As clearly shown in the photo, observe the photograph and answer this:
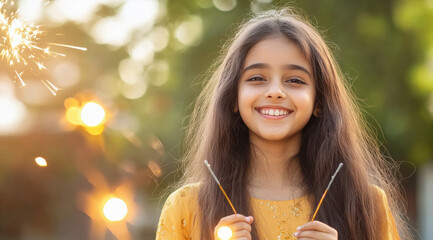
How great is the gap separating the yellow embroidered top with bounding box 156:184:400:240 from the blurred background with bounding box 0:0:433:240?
4.59m

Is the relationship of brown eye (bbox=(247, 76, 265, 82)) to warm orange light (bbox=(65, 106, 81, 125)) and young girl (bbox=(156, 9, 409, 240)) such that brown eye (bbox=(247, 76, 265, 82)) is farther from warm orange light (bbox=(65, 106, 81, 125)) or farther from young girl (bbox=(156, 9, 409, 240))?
warm orange light (bbox=(65, 106, 81, 125))

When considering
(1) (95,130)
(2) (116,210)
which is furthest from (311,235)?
(1) (95,130)

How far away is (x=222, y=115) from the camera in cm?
297

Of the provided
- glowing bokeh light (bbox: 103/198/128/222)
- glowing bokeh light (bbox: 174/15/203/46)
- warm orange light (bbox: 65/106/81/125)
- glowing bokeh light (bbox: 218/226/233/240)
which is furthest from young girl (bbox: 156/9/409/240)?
glowing bokeh light (bbox: 174/15/203/46)

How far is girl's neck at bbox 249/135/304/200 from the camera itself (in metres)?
2.83

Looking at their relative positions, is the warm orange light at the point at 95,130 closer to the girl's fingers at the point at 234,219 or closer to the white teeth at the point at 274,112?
the white teeth at the point at 274,112

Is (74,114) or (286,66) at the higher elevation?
(74,114)

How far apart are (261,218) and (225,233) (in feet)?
1.09

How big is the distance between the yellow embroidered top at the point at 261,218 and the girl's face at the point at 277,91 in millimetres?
242

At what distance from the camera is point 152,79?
341 inches

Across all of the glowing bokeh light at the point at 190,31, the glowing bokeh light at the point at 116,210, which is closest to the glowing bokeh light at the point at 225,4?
the glowing bokeh light at the point at 190,31

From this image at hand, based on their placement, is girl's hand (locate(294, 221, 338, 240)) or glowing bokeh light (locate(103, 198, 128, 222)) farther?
glowing bokeh light (locate(103, 198, 128, 222))

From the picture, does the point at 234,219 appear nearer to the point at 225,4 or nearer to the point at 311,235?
the point at 311,235

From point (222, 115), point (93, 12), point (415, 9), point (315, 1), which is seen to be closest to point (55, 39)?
point (93, 12)
